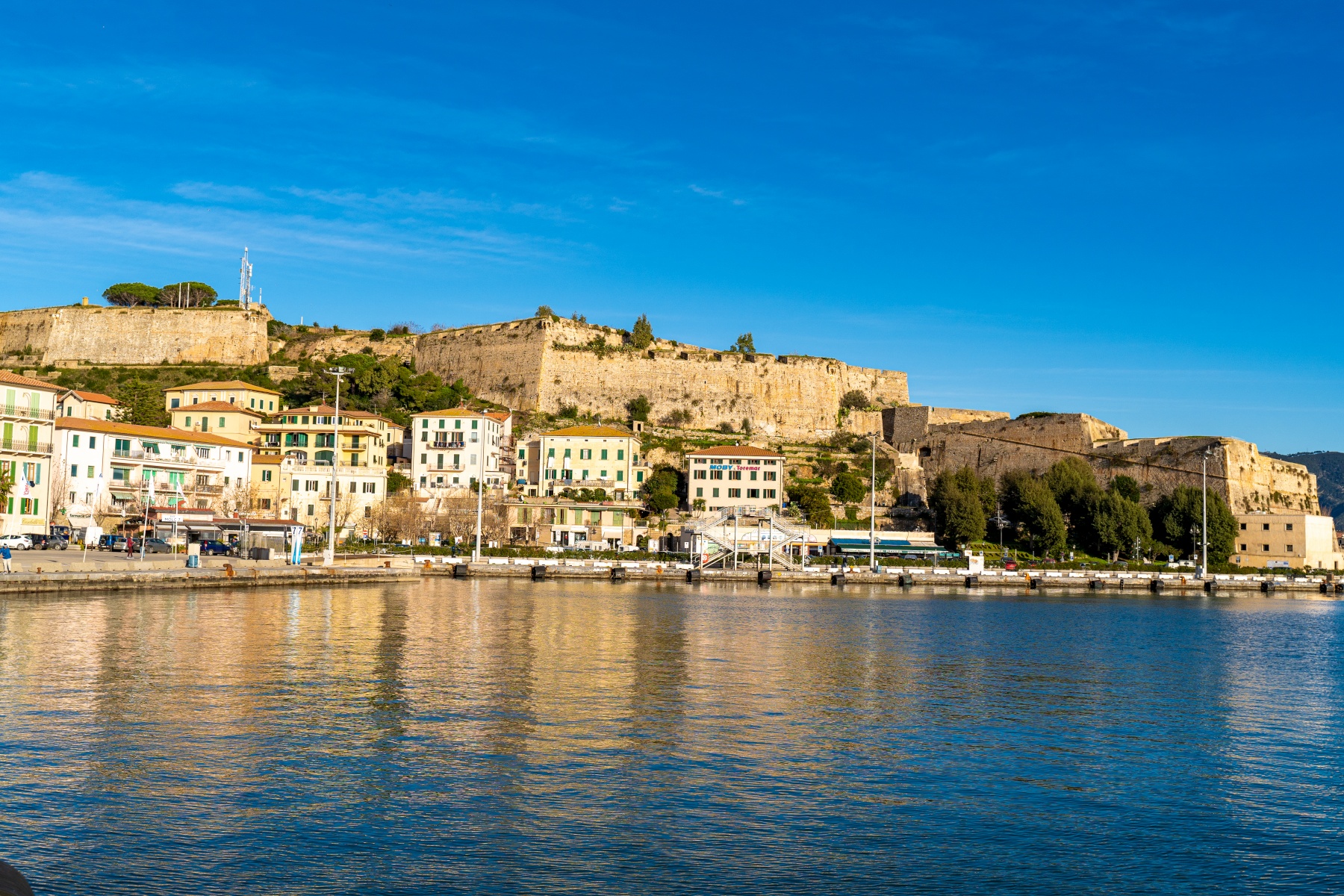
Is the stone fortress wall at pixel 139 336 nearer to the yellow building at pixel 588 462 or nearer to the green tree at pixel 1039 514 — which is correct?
the yellow building at pixel 588 462

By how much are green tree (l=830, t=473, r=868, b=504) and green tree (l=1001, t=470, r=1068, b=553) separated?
9.81m

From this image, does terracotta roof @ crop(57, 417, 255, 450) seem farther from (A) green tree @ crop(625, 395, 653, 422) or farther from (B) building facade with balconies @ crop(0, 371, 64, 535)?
(A) green tree @ crop(625, 395, 653, 422)

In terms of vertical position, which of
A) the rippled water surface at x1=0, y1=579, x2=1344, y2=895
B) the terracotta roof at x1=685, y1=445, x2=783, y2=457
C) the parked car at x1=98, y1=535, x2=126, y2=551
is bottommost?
the rippled water surface at x1=0, y1=579, x2=1344, y2=895

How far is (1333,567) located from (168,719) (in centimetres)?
8570

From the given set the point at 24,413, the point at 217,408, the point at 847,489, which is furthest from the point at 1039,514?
the point at 24,413

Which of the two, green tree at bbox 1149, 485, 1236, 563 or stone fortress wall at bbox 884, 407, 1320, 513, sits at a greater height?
stone fortress wall at bbox 884, 407, 1320, 513

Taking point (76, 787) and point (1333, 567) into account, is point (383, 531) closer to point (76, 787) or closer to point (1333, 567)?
point (76, 787)

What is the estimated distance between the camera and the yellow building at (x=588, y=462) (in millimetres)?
77125

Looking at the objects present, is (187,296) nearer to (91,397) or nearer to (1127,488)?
(91,397)

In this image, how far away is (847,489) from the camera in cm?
7925

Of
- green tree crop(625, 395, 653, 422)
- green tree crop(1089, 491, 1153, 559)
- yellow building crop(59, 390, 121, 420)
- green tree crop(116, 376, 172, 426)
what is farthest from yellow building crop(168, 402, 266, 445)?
green tree crop(1089, 491, 1153, 559)

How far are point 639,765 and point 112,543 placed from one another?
48.1m

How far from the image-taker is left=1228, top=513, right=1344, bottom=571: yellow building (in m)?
80.3

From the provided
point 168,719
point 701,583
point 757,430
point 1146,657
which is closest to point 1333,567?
point 757,430
